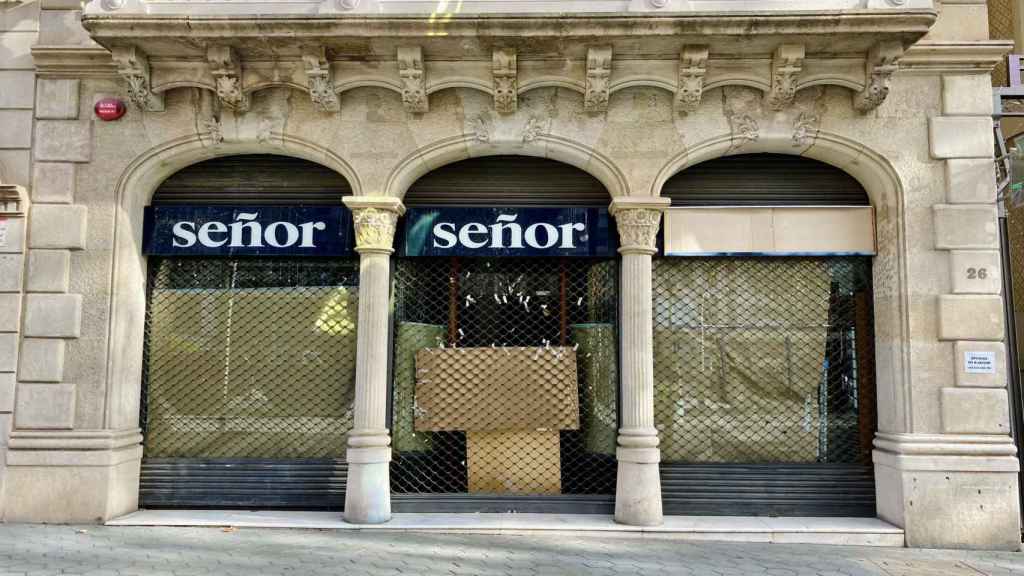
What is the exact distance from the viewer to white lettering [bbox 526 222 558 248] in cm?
821

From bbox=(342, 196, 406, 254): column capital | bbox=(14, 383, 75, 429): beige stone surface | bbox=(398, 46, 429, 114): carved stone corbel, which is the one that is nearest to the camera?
bbox=(398, 46, 429, 114): carved stone corbel

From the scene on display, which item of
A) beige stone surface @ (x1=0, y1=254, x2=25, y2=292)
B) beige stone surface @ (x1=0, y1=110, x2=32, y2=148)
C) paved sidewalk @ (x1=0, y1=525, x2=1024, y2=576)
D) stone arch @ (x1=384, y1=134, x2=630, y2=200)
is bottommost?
paved sidewalk @ (x1=0, y1=525, x2=1024, y2=576)

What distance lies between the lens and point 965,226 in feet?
25.2

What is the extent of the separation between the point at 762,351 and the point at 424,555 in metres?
4.32

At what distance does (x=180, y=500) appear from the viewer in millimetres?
8188

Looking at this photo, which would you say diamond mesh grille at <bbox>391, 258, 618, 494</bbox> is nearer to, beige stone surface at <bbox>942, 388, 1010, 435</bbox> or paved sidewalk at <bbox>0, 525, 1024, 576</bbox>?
paved sidewalk at <bbox>0, 525, 1024, 576</bbox>

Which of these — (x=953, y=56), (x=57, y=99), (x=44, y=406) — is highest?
(x=953, y=56)

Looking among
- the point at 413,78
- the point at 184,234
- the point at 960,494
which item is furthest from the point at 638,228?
the point at 184,234

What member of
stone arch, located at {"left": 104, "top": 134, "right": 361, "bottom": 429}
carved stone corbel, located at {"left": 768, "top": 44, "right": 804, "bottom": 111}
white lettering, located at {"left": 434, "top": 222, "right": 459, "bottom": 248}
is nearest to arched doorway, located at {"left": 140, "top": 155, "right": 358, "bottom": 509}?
A: stone arch, located at {"left": 104, "top": 134, "right": 361, "bottom": 429}

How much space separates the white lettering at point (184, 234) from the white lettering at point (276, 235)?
835 millimetres

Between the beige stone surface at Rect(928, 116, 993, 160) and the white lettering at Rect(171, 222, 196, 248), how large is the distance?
320 inches

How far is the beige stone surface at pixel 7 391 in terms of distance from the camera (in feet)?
25.5

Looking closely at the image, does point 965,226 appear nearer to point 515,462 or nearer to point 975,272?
point 975,272

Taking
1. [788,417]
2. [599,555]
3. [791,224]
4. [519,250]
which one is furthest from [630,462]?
[791,224]
